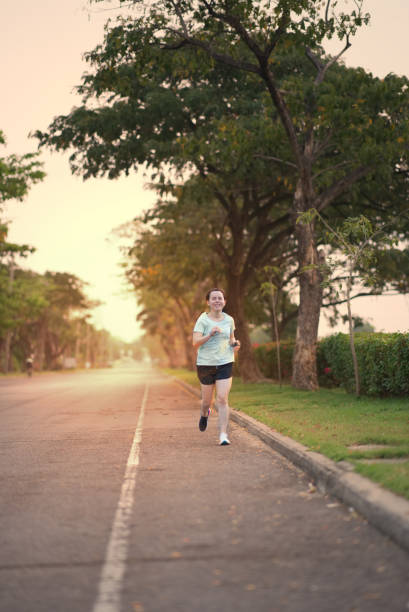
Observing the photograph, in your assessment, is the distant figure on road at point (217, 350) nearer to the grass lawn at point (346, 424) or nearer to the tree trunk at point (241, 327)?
the grass lawn at point (346, 424)

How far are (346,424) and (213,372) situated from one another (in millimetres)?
2382

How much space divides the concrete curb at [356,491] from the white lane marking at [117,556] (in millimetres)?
1859

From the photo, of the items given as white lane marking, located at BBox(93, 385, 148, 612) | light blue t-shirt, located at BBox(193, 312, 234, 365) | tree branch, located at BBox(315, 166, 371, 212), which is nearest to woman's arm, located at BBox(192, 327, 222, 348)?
light blue t-shirt, located at BBox(193, 312, 234, 365)

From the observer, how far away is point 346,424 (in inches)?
411

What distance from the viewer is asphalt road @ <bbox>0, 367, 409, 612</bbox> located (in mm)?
3854

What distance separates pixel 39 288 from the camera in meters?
58.3

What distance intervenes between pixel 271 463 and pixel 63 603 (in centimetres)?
462

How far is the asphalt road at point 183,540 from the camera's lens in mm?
3854

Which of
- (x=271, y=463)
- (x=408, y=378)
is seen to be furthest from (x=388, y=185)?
(x=271, y=463)

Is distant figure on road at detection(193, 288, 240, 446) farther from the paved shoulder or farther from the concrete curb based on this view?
the paved shoulder

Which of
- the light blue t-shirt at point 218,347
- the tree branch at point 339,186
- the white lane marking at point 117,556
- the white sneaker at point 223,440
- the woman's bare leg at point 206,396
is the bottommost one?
the white lane marking at point 117,556

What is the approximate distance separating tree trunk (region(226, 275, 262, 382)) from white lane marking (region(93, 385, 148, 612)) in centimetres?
1920

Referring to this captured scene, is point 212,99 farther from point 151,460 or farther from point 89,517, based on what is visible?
point 89,517

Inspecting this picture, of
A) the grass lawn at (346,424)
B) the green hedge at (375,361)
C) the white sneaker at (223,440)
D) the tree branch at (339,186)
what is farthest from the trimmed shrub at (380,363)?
the white sneaker at (223,440)
